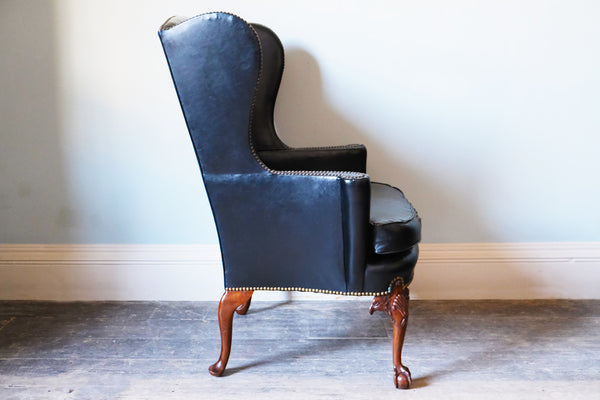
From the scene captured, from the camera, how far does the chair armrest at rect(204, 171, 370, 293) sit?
4.92 feet

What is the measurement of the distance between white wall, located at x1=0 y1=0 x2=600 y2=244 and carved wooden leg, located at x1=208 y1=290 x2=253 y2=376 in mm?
639

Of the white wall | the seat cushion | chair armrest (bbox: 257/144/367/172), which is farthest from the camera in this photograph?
the white wall

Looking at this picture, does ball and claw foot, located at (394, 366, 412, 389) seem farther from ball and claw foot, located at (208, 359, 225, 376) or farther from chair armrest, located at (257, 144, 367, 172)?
chair armrest, located at (257, 144, 367, 172)

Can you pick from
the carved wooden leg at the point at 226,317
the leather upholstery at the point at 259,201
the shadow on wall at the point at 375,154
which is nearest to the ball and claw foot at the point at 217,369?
the carved wooden leg at the point at 226,317

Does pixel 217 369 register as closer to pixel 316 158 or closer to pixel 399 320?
pixel 399 320

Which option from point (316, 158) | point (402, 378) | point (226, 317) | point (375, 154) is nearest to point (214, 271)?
point (226, 317)

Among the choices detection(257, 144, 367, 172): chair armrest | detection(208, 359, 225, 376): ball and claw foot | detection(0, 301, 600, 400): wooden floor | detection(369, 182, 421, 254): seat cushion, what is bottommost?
detection(0, 301, 600, 400): wooden floor

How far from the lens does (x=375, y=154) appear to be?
2186 millimetres

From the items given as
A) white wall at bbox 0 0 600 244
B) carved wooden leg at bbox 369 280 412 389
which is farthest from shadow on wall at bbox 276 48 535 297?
carved wooden leg at bbox 369 280 412 389

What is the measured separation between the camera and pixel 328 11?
80.5 inches

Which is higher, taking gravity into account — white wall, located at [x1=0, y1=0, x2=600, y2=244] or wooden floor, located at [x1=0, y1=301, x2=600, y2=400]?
white wall, located at [x1=0, y1=0, x2=600, y2=244]

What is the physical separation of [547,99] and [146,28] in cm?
169

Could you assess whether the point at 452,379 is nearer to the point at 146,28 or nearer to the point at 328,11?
the point at 328,11

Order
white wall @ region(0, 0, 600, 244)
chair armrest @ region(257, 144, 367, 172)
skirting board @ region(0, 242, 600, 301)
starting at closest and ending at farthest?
chair armrest @ region(257, 144, 367, 172) → white wall @ region(0, 0, 600, 244) → skirting board @ region(0, 242, 600, 301)
